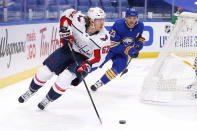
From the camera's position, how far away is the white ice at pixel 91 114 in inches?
121

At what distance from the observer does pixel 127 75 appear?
18.9 ft

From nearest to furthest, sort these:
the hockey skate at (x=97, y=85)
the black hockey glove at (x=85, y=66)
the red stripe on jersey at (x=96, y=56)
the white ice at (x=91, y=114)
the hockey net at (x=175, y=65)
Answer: the white ice at (x=91, y=114), the black hockey glove at (x=85, y=66), the red stripe on jersey at (x=96, y=56), the hockey net at (x=175, y=65), the hockey skate at (x=97, y=85)

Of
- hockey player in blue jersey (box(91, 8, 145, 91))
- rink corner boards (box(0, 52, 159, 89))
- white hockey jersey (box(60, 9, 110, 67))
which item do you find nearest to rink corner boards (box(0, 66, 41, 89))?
rink corner boards (box(0, 52, 159, 89))

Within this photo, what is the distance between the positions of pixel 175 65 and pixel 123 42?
759 millimetres

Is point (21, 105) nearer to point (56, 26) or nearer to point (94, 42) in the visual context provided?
point (94, 42)

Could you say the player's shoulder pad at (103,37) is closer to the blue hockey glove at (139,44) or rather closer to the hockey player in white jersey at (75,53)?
the hockey player in white jersey at (75,53)

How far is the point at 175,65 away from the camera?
14.1ft

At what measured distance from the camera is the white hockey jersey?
335 cm

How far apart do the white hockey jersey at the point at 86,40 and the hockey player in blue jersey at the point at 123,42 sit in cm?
93

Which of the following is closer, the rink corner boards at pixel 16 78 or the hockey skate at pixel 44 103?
the hockey skate at pixel 44 103

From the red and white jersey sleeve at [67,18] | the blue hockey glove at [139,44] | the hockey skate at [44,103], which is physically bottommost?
the hockey skate at [44,103]

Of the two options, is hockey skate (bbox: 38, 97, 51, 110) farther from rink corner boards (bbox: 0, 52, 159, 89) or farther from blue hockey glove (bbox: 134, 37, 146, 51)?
blue hockey glove (bbox: 134, 37, 146, 51)

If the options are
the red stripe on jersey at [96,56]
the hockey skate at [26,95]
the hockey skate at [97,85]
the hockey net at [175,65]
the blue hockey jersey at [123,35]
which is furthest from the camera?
the blue hockey jersey at [123,35]

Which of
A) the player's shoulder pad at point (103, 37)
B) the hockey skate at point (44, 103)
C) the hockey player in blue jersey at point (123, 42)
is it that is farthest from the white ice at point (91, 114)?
the player's shoulder pad at point (103, 37)
